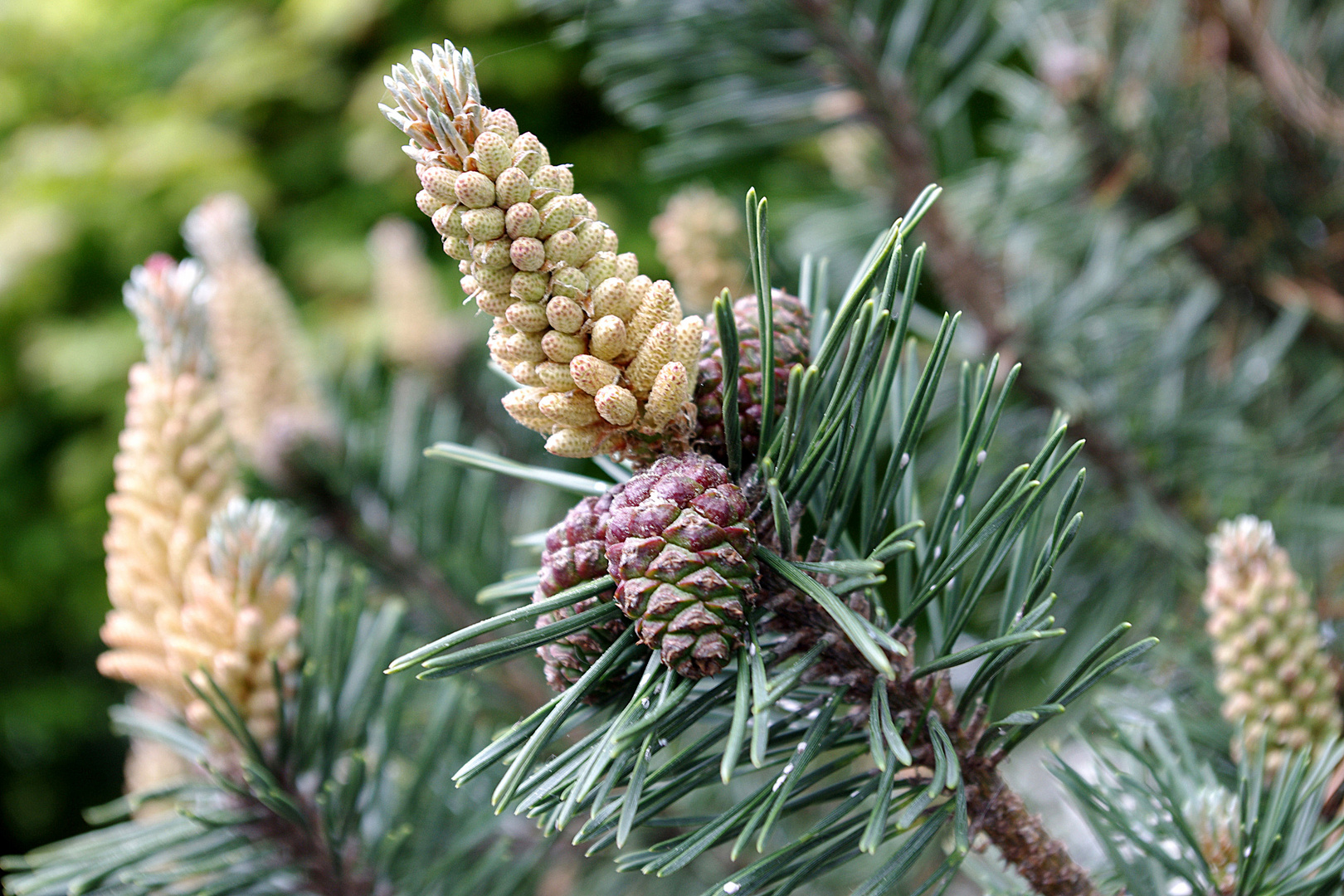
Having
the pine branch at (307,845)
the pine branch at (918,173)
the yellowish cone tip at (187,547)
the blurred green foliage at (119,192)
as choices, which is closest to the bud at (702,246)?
the pine branch at (918,173)

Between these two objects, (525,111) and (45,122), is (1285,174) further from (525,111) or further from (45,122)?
(45,122)

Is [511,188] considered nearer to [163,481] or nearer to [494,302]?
[494,302]

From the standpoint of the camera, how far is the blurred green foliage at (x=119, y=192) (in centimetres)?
188

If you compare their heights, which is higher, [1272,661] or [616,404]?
[616,404]

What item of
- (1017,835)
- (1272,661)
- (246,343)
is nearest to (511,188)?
(1017,835)

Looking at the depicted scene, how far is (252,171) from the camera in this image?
2.06 meters

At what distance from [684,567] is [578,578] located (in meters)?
0.05

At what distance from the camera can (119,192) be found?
6.66ft

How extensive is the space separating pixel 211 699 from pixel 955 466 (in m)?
0.35

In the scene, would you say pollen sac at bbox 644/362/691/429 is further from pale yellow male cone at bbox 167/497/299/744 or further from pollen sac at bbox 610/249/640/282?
pale yellow male cone at bbox 167/497/299/744

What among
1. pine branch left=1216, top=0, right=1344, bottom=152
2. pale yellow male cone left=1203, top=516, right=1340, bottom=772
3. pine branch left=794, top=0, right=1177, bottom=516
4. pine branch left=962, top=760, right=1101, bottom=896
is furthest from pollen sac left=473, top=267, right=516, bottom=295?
pine branch left=1216, top=0, right=1344, bottom=152

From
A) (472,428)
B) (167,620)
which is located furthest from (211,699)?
(472,428)

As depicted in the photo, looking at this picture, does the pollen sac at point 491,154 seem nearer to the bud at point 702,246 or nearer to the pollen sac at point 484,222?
the pollen sac at point 484,222

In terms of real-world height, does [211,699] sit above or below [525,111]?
below
